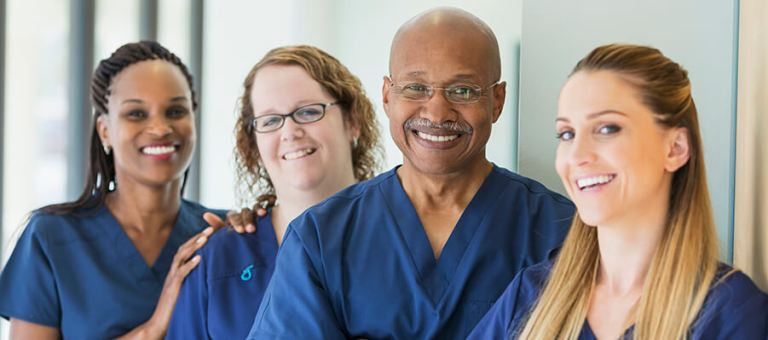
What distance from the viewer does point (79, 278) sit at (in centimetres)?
246

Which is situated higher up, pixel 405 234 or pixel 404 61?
pixel 404 61

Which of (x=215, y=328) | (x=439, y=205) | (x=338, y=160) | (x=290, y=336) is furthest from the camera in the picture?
(x=338, y=160)

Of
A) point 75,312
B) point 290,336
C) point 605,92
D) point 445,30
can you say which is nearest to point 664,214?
point 605,92

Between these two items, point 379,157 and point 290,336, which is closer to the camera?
point 290,336

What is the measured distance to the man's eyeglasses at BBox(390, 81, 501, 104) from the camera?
1.85m

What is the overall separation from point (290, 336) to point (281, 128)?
1.95 ft

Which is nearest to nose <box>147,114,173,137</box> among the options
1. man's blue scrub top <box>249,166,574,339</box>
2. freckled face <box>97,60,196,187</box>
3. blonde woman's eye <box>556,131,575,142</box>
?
freckled face <box>97,60,196,187</box>

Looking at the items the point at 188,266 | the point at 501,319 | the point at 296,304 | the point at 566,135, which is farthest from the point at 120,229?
the point at 566,135

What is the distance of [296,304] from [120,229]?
868 mm

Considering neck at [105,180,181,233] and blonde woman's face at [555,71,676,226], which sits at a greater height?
blonde woman's face at [555,71,676,226]

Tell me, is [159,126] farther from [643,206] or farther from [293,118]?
[643,206]

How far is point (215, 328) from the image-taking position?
2158mm

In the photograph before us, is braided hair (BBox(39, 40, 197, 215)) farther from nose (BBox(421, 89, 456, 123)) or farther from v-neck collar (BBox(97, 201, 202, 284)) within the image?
nose (BBox(421, 89, 456, 123))

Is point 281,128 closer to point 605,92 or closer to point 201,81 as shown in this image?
point 605,92
